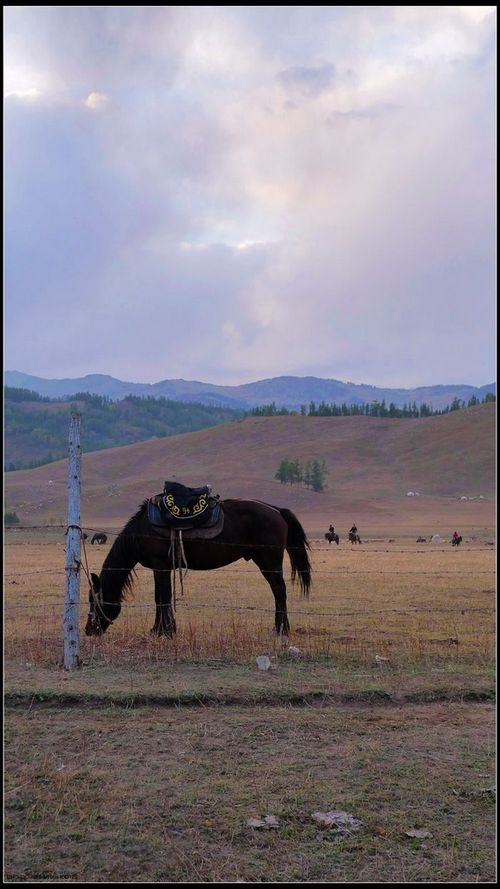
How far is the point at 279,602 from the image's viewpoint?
10.1 metres

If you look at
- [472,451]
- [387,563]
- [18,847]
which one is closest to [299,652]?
[18,847]

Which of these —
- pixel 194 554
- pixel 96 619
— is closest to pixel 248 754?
pixel 96 619

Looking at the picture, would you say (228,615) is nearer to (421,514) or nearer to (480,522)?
(480,522)

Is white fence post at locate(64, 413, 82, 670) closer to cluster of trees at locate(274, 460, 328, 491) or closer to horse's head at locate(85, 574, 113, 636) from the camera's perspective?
horse's head at locate(85, 574, 113, 636)

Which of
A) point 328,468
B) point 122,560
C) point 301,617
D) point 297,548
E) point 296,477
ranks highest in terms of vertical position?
point 328,468

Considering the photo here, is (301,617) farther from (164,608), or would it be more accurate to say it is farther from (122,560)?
(122,560)

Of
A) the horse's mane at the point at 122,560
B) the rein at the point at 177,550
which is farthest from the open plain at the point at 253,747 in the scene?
the rein at the point at 177,550

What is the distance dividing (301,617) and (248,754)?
6628 millimetres

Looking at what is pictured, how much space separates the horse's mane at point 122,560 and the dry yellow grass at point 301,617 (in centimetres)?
33

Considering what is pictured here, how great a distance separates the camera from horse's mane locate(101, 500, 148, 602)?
10.1m

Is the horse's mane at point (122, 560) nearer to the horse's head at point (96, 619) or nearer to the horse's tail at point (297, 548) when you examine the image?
the horse's head at point (96, 619)

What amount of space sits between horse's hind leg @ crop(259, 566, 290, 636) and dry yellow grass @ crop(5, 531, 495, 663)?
0.17 meters

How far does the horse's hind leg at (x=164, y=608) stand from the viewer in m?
9.57

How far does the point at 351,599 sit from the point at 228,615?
344 centimetres
